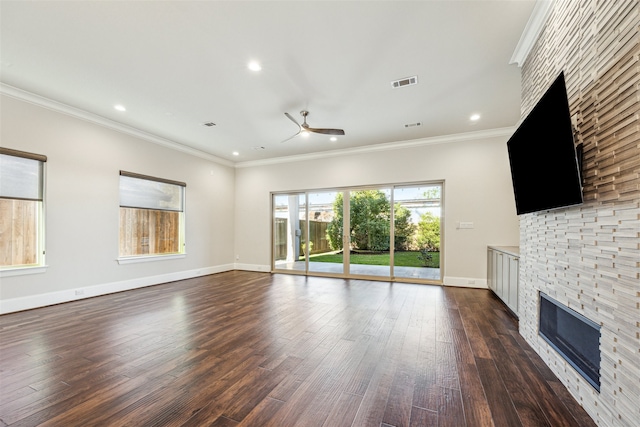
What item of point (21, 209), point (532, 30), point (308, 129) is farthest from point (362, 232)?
point (21, 209)

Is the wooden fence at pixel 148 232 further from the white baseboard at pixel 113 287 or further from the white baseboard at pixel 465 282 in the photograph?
the white baseboard at pixel 465 282

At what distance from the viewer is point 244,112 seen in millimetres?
4461

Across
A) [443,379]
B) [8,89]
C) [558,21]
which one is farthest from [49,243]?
[558,21]

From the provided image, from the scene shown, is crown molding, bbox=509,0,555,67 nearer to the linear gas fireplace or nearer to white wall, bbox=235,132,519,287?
the linear gas fireplace

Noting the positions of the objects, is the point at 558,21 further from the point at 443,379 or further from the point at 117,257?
the point at 117,257

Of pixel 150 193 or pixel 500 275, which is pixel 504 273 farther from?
pixel 150 193

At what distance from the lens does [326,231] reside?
7.06m

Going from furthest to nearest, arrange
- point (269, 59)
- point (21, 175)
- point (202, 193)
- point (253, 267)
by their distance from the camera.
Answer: point (253, 267)
point (202, 193)
point (21, 175)
point (269, 59)

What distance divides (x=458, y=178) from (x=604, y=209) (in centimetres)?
417

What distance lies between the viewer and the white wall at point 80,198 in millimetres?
3908

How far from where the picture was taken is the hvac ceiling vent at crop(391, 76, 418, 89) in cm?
346

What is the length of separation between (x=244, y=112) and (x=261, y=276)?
404 cm

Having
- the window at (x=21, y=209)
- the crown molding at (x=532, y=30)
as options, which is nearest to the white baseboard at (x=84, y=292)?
the window at (x=21, y=209)

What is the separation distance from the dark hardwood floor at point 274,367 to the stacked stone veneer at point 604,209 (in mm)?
445
